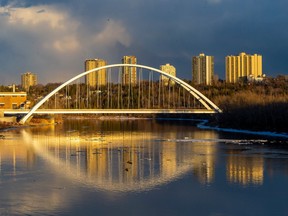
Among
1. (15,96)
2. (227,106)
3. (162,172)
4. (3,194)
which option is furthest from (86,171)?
(15,96)

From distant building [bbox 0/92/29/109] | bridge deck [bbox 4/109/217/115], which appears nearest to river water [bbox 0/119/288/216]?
bridge deck [bbox 4/109/217/115]

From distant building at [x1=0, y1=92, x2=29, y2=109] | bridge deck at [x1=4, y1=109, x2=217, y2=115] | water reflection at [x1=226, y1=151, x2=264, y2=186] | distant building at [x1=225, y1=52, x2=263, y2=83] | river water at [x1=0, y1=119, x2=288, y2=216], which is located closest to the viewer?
river water at [x1=0, y1=119, x2=288, y2=216]

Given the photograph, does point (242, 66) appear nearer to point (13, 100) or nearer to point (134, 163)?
point (13, 100)

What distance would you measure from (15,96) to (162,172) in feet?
171

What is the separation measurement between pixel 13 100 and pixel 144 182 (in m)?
53.7

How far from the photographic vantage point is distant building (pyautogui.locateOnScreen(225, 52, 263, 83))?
112 metres

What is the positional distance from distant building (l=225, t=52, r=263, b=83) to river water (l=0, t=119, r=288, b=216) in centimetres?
9101

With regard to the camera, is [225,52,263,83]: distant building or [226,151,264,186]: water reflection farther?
[225,52,263,83]: distant building

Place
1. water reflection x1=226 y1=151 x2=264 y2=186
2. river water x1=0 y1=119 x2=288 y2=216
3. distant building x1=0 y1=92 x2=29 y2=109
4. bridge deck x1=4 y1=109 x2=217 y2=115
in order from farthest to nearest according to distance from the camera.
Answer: distant building x1=0 y1=92 x2=29 y2=109 → bridge deck x1=4 y1=109 x2=217 y2=115 → water reflection x1=226 y1=151 x2=264 y2=186 → river water x1=0 y1=119 x2=288 y2=216

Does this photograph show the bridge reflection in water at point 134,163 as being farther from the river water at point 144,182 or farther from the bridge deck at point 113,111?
the bridge deck at point 113,111

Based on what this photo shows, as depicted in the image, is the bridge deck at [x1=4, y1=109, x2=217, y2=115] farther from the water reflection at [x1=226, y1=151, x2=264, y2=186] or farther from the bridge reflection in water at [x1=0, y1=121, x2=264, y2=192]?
the water reflection at [x1=226, y1=151, x2=264, y2=186]

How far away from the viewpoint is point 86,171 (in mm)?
16094

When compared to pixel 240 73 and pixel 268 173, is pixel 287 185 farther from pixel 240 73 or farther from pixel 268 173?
pixel 240 73

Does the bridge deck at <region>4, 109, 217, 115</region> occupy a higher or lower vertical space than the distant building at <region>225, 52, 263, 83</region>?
lower
